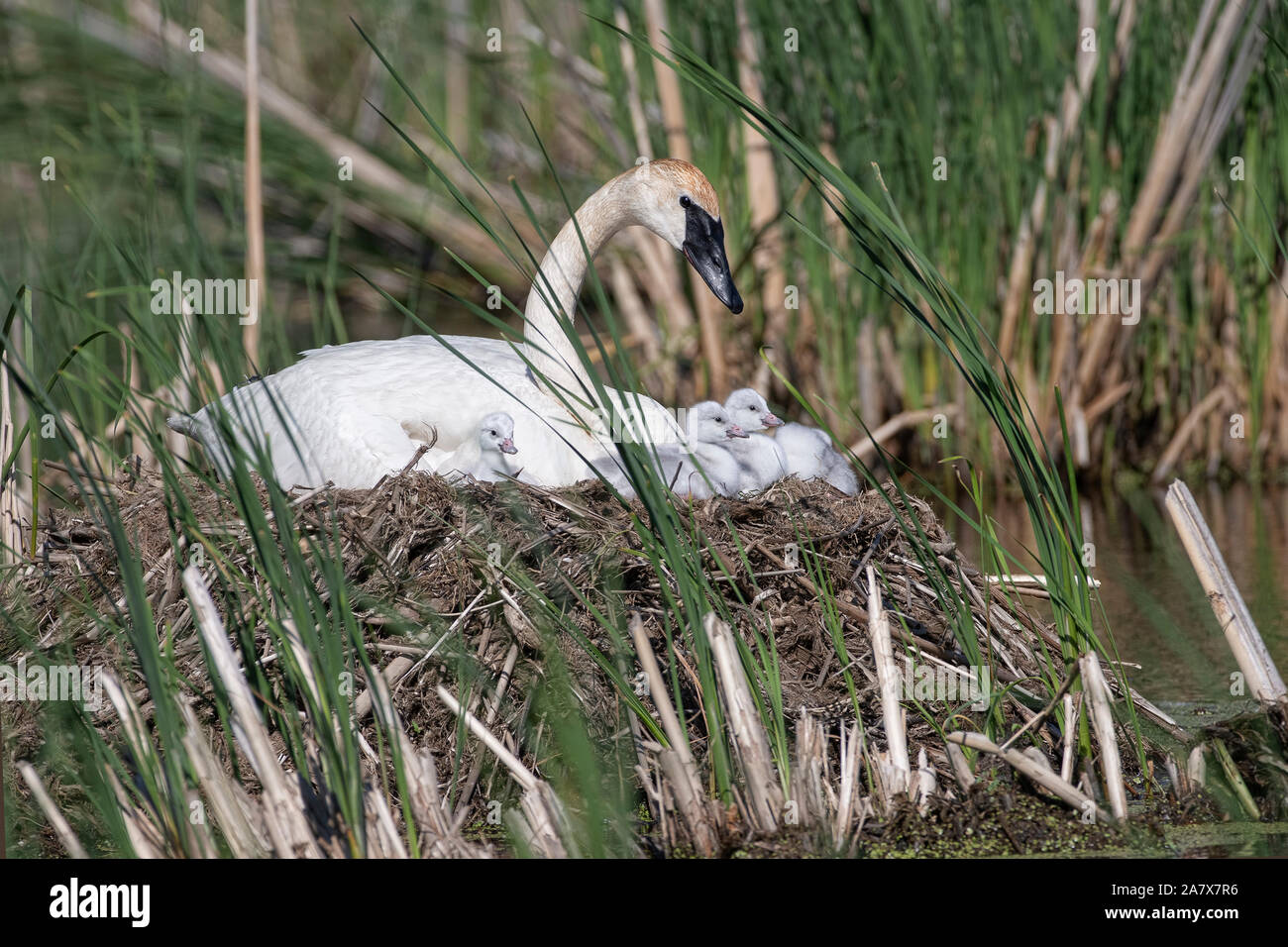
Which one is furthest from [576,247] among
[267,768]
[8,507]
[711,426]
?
[267,768]

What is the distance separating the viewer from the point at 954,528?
6863 millimetres

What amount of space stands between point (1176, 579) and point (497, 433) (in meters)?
2.94

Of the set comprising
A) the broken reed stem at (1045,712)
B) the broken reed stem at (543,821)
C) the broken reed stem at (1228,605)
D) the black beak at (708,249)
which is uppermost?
the black beak at (708,249)

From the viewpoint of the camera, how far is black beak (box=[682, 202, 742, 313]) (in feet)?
16.8

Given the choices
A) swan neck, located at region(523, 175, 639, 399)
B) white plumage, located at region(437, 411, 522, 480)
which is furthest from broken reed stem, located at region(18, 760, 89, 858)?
swan neck, located at region(523, 175, 639, 399)

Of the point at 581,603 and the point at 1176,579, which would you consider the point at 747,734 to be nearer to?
the point at 581,603

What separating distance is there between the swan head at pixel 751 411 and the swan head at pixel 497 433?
958 millimetres

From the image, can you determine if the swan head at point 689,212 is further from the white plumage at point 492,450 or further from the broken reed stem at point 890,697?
the broken reed stem at point 890,697

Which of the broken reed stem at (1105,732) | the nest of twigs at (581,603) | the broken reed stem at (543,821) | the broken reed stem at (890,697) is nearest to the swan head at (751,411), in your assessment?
the nest of twigs at (581,603)

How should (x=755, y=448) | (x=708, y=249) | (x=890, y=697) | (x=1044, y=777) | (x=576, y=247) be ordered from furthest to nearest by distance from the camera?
(x=576, y=247)
(x=708, y=249)
(x=755, y=448)
(x=890, y=697)
(x=1044, y=777)

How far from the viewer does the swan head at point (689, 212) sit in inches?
201

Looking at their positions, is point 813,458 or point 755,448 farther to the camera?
point 813,458

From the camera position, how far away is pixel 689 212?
16.9 feet

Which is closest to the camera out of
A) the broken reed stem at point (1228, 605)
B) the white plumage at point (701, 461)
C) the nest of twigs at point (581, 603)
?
the broken reed stem at point (1228, 605)
